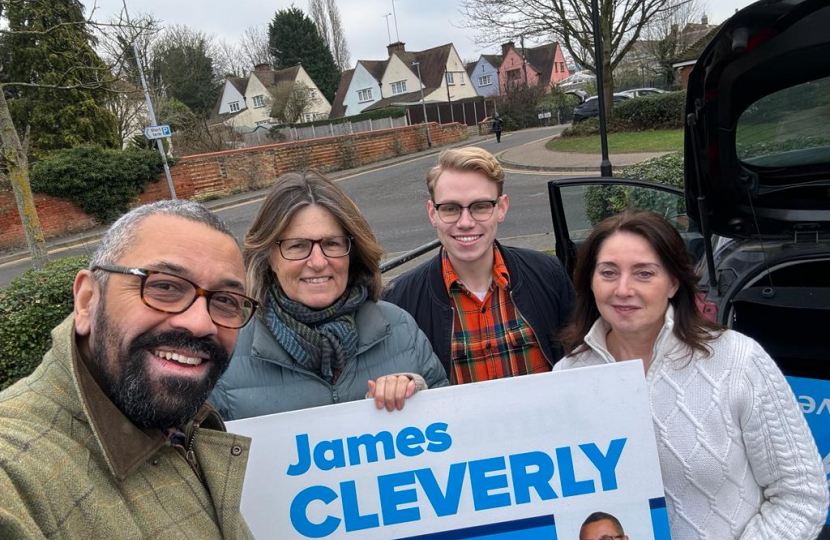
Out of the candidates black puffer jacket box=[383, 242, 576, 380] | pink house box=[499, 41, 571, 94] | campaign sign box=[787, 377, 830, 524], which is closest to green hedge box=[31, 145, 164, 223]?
black puffer jacket box=[383, 242, 576, 380]

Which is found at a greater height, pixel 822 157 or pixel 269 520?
pixel 822 157

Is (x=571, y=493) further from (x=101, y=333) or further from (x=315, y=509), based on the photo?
(x=101, y=333)

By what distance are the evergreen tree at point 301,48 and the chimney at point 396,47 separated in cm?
752

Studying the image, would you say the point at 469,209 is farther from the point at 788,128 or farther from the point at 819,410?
the point at 819,410

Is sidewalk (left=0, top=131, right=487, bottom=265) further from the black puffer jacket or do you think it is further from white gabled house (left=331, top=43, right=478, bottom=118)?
white gabled house (left=331, top=43, right=478, bottom=118)

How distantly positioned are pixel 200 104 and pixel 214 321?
5601 centimetres

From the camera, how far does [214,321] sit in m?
1.39

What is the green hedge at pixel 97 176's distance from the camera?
60.6ft

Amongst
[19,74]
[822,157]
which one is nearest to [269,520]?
[822,157]

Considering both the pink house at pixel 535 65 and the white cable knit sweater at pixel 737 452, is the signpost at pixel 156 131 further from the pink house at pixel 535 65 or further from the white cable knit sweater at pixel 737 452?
the pink house at pixel 535 65

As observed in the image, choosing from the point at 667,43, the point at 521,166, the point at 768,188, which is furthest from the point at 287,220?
the point at 667,43

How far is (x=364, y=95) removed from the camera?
58094mm

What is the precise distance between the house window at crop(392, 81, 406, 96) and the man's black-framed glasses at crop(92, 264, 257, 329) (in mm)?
57960

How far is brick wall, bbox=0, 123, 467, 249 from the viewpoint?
1844 cm
